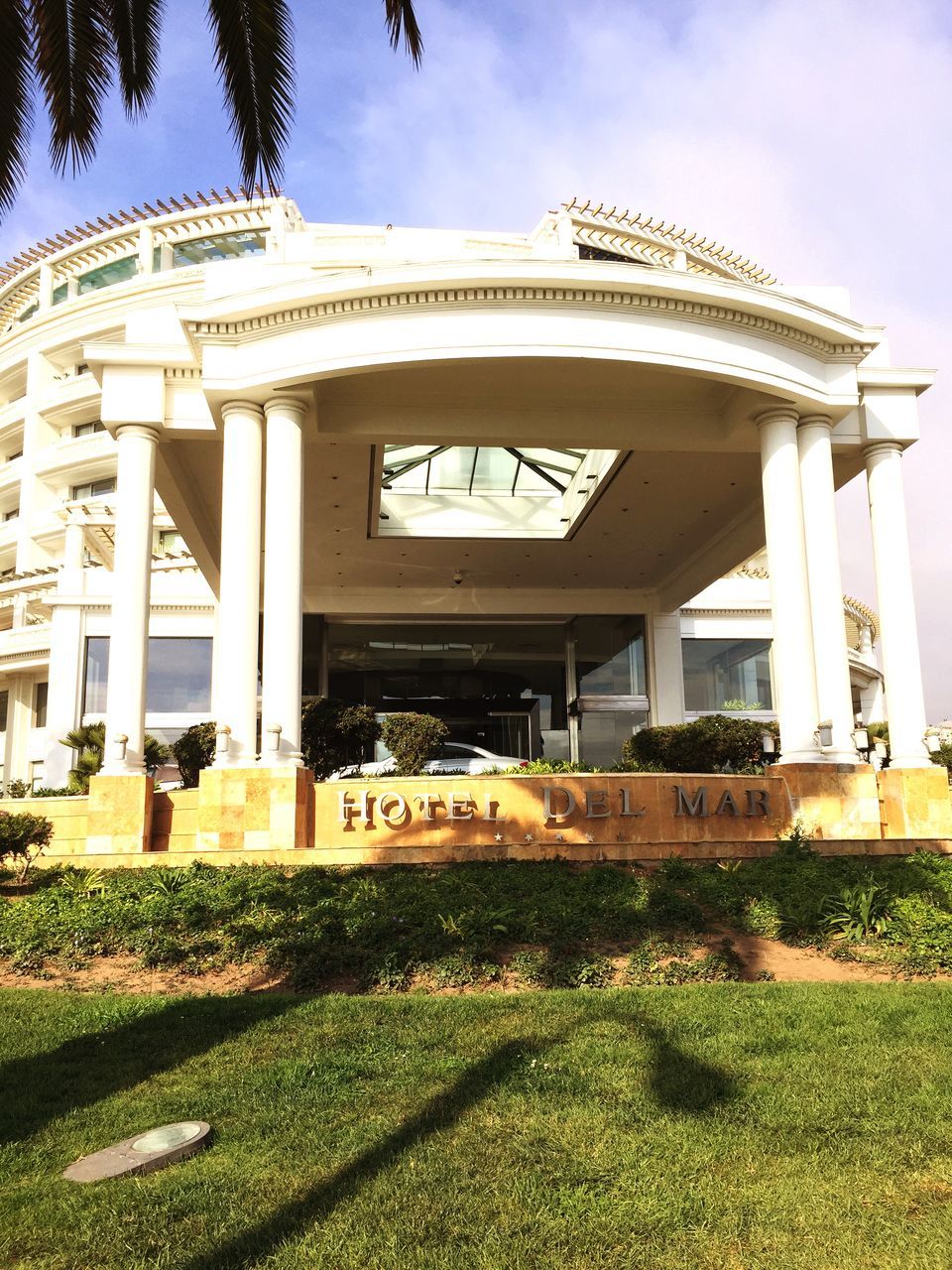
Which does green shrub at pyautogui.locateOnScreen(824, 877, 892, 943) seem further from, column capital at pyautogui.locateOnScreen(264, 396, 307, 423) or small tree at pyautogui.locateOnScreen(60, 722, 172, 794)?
small tree at pyautogui.locateOnScreen(60, 722, 172, 794)

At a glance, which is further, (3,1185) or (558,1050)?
(558,1050)

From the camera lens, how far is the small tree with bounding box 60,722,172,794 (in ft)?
69.5

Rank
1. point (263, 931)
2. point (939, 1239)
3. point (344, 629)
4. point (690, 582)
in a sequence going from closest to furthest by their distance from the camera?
point (939, 1239)
point (263, 931)
point (690, 582)
point (344, 629)

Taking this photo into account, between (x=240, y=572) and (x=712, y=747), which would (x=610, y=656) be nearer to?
(x=712, y=747)

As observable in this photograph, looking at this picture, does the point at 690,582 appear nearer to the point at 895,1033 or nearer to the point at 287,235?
the point at 287,235

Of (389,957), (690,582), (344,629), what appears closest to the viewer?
(389,957)

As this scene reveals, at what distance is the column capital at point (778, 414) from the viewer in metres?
15.5

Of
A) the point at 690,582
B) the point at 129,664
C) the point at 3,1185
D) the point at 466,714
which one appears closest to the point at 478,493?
the point at 690,582

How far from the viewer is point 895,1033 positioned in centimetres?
652

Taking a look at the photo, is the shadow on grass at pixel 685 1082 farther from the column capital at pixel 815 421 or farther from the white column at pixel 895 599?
the column capital at pixel 815 421

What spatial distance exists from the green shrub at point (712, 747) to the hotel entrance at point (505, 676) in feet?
23.6

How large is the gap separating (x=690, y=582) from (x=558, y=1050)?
853 inches

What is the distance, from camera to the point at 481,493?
24.6 m

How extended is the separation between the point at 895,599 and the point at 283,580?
31.0 feet
